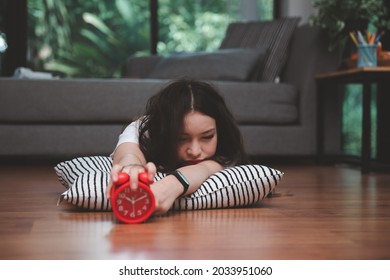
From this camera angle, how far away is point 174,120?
1607 millimetres

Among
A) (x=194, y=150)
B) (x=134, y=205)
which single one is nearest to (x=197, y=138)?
(x=194, y=150)

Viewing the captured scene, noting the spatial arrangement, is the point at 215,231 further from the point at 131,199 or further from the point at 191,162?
the point at 191,162

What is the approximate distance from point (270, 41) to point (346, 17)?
1.55 ft

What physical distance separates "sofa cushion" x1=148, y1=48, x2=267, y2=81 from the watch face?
2.01m

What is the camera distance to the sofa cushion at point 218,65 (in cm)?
326

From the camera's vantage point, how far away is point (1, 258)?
987 mm

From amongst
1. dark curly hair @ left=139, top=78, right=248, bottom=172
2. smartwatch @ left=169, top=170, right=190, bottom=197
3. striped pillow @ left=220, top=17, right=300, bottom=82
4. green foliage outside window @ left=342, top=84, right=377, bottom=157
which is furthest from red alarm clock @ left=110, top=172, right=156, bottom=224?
green foliage outside window @ left=342, top=84, right=377, bottom=157

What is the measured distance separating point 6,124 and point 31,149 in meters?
0.17

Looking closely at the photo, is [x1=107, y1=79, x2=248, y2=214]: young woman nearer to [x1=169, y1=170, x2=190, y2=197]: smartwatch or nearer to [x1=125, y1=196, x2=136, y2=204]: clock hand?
[x1=169, y1=170, x2=190, y2=197]: smartwatch

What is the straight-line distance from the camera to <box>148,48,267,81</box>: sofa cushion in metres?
3.26

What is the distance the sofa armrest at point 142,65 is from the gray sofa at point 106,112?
71cm

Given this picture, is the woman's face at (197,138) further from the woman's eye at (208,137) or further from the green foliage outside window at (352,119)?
the green foliage outside window at (352,119)
